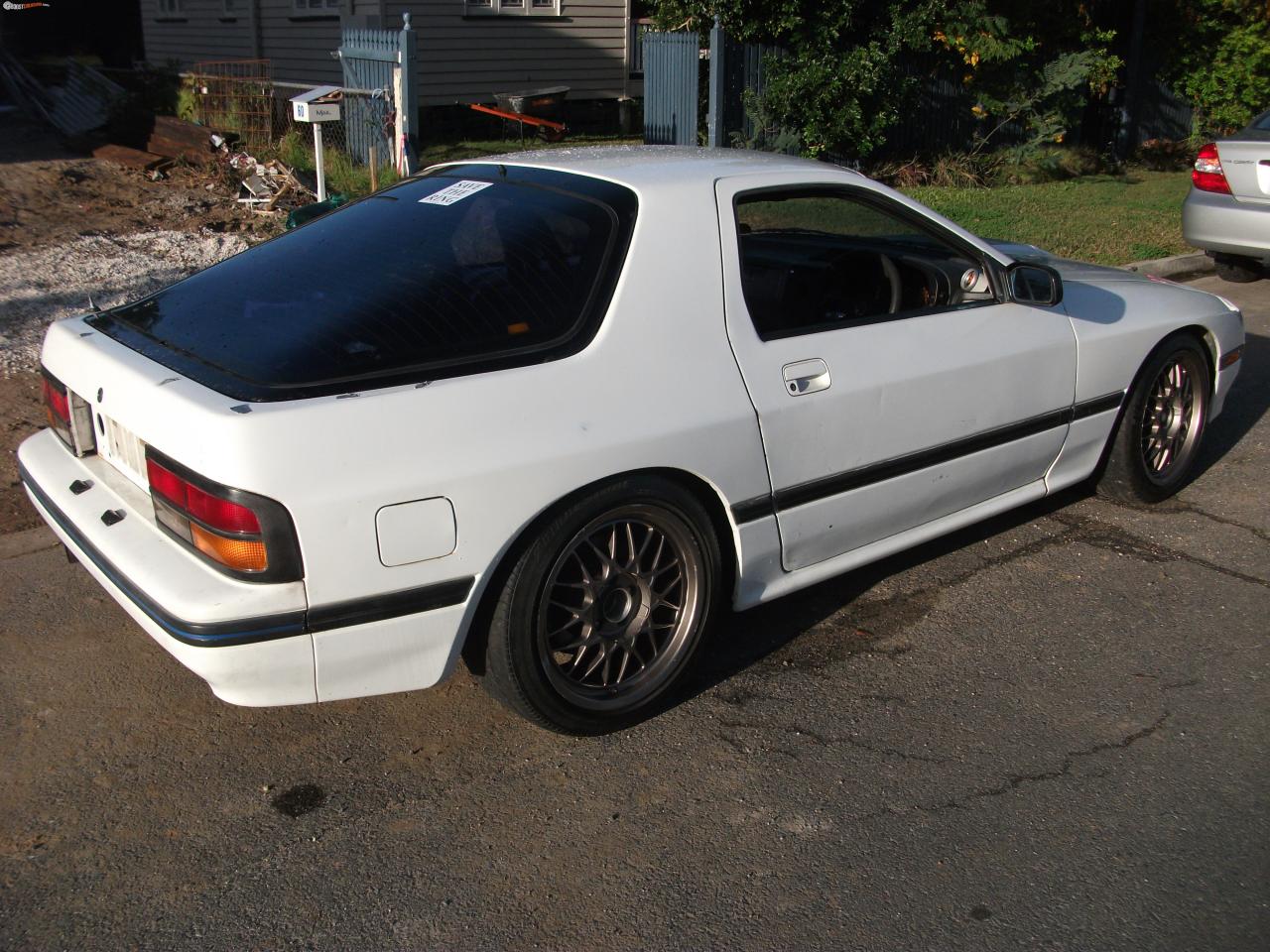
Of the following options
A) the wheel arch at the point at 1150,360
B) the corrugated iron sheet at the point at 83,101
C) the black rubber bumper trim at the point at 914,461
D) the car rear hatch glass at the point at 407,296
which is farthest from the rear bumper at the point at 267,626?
the corrugated iron sheet at the point at 83,101

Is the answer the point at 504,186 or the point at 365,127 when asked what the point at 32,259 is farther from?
the point at 504,186

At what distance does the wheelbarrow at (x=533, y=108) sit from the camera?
51.2 feet

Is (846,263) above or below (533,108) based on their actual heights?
below

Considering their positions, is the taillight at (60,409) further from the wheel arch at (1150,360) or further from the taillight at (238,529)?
the wheel arch at (1150,360)

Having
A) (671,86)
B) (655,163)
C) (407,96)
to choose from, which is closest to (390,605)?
(655,163)

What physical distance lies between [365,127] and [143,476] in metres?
10.1

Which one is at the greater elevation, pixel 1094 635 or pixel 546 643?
pixel 546 643

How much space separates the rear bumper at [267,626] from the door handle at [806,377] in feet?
4.01

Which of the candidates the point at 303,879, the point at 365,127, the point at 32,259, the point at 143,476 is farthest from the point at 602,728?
the point at 365,127

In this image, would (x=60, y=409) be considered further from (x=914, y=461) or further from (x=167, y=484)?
(x=914, y=461)

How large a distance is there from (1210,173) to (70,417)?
866 centimetres

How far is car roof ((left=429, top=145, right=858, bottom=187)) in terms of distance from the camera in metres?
3.69

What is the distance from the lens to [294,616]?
285 centimetres

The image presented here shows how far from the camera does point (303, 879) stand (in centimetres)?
291
